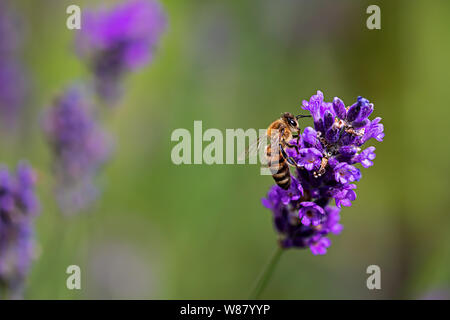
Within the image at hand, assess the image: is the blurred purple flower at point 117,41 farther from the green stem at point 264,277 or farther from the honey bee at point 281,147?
the green stem at point 264,277

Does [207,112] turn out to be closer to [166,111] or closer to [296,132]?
[166,111]

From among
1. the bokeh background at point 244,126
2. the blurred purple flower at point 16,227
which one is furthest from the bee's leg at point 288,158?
the bokeh background at point 244,126

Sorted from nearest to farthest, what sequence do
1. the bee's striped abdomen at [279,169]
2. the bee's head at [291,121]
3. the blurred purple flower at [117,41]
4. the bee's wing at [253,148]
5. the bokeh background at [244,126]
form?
the bee's striped abdomen at [279,169] → the bee's head at [291,121] → the bee's wing at [253,148] → the blurred purple flower at [117,41] → the bokeh background at [244,126]

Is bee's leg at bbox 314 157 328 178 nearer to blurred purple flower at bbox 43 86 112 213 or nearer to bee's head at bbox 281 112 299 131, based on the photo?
bee's head at bbox 281 112 299 131

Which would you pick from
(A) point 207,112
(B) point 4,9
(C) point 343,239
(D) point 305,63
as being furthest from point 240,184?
(B) point 4,9

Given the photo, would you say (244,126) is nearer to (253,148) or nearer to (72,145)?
(72,145)
